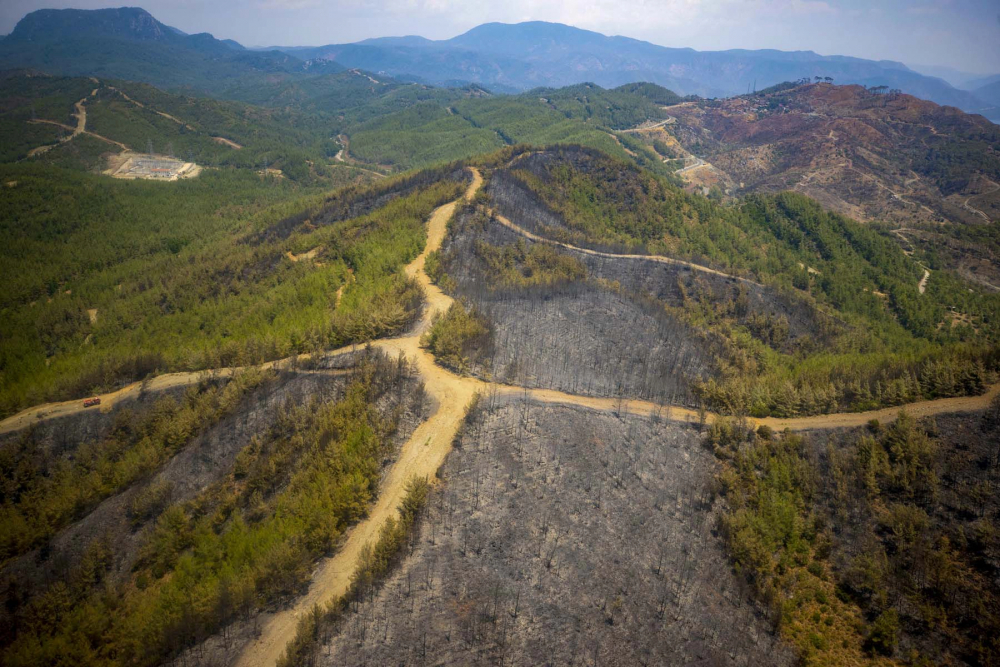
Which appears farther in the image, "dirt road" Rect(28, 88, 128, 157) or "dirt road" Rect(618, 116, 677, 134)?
"dirt road" Rect(618, 116, 677, 134)

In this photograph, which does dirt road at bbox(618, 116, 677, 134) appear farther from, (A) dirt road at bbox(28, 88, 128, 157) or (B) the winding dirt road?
(A) dirt road at bbox(28, 88, 128, 157)

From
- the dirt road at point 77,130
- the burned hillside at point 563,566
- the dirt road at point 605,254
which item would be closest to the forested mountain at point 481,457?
the burned hillside at point 563,566

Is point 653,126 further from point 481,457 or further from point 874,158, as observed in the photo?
point 481,457

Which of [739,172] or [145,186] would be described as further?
[739,172]

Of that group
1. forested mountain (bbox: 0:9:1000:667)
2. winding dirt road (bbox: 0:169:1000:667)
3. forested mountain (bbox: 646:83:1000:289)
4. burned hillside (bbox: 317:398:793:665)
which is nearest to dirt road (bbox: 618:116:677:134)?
forested mountain (bbox: 646:83:1000:289)

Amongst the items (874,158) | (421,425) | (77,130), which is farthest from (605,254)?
(77,130)

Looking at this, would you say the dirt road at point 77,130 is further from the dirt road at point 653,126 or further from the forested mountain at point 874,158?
the forested mountain at point 874,158

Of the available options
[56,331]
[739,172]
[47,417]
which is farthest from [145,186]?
[739,172]

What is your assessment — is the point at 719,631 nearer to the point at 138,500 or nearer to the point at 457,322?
the point at 457,322
